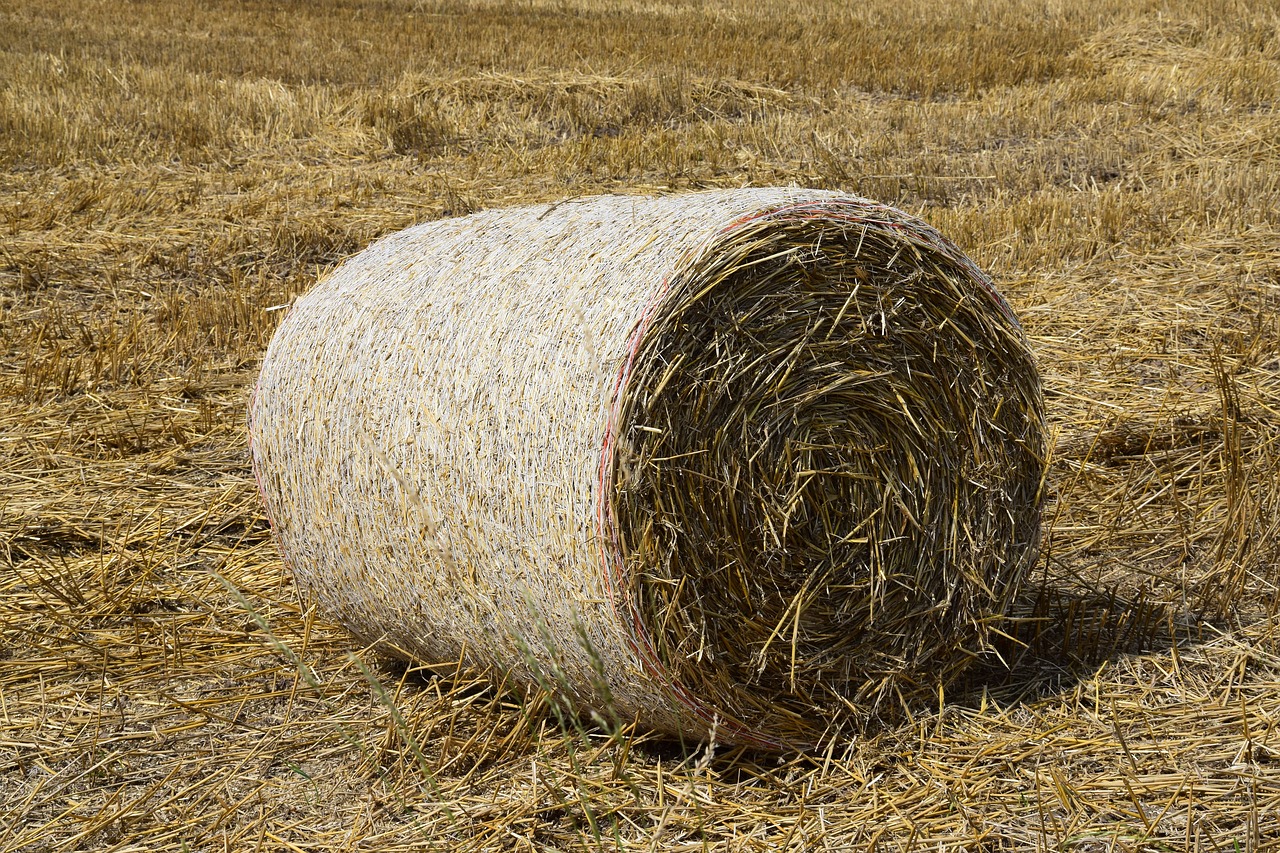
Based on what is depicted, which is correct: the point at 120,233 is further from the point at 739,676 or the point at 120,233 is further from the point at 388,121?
the point at 739,676

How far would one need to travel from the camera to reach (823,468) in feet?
10.2

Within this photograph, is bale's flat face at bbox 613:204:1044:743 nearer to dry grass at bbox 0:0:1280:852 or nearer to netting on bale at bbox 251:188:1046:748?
netting on bale at bbox 251:188:1046:748

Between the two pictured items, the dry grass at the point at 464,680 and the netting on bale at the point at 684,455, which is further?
the dry grass at the point at 464,680

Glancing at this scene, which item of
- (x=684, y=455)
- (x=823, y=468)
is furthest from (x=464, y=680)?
(x=823, y=468)

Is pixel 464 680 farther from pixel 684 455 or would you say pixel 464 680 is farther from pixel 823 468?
pixel 823 468

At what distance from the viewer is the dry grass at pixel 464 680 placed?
9.65 ft

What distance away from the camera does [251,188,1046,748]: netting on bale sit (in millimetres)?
2822

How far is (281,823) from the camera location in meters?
2.95

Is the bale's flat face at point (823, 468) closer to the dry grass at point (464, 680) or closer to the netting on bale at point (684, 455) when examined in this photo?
the netting on bale at point (684, 455)

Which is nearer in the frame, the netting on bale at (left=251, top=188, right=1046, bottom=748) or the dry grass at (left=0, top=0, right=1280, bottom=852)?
the netting on bale at (left=251, top=188, right=1046, bottom=748)

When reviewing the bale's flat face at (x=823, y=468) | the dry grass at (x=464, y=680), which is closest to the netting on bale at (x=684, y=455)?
the bale's flat face at (x=823, y=468)

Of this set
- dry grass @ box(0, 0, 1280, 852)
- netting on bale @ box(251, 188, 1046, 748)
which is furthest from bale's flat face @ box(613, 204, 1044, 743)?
dry grass @ box(0, 0, 1280, 852)

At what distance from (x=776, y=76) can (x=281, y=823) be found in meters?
12.7

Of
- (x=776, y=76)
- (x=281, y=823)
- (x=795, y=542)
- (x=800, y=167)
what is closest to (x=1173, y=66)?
(x=776, y=76)
